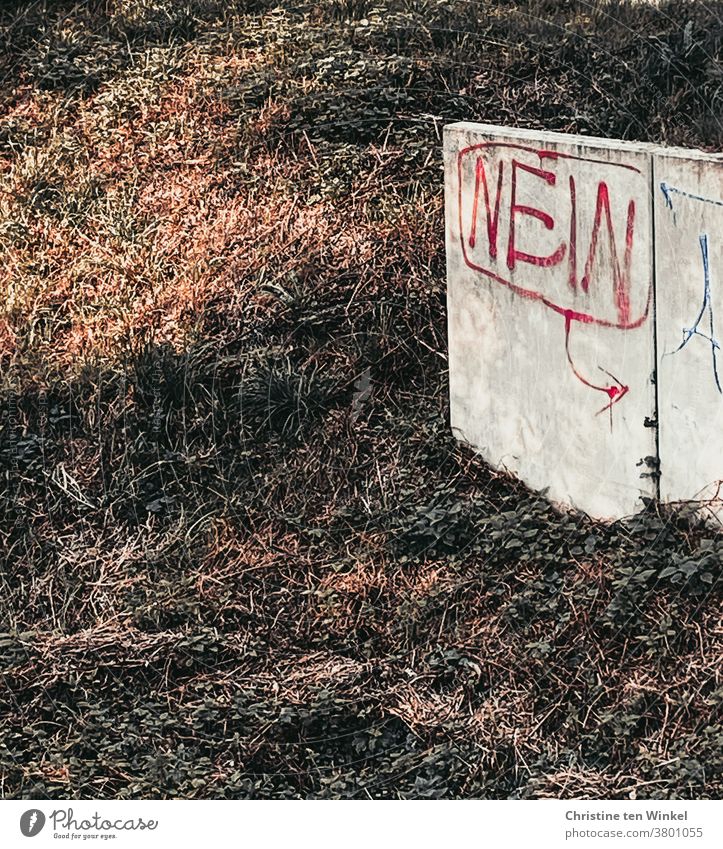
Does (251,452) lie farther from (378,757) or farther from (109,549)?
(378,757)

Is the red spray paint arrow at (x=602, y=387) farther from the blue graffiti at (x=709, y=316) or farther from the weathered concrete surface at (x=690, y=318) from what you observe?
the blue graffiti at (x=709, y=316)

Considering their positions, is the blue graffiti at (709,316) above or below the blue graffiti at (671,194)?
below

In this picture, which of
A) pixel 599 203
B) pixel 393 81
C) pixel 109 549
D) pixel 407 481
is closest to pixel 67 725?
pixel 109 549

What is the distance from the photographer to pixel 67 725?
5281mm

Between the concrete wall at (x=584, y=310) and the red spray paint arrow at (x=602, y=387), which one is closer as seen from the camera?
the concrete wall at (x=584, y=310)

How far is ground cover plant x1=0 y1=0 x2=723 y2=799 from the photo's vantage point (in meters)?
4.95

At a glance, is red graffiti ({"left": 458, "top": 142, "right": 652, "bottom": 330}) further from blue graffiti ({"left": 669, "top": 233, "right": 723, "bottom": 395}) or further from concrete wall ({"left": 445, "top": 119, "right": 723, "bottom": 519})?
blue graffiti ({"left": 669, "top": 233, "right": 723, "bottom": 395})

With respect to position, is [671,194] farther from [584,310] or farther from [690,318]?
[584,310]
